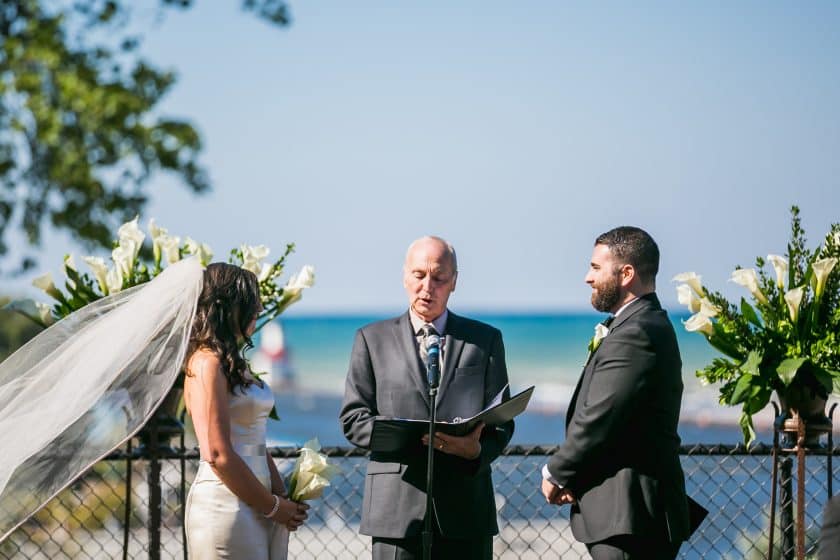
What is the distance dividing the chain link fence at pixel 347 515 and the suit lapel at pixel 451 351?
55cm

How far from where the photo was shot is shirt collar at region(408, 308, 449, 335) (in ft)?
16.2

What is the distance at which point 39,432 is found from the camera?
4.11m

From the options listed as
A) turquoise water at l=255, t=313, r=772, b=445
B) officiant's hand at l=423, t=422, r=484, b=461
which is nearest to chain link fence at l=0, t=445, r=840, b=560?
officiant's hand at l=423, t=422, r=484, b=461

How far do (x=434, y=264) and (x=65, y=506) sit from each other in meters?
7.08

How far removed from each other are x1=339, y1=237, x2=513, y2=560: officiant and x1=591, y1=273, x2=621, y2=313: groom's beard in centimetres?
49

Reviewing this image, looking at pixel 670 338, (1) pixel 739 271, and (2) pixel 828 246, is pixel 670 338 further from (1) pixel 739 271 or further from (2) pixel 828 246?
(2) pixel 828 246

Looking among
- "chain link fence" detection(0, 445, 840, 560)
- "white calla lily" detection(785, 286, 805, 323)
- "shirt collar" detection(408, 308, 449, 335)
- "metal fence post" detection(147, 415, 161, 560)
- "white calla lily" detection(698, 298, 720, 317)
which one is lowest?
"chain link fence" detection(0, 445, 840, 560)

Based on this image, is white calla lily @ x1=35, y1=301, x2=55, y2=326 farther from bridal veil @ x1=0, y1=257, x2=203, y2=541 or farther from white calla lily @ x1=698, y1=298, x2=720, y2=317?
white calla lily @ x1=698, y1=298, x2=720, y2=317

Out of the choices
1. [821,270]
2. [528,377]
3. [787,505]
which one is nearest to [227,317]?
[821,270]

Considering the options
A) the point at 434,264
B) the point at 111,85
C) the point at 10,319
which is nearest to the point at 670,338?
the point at 434,264

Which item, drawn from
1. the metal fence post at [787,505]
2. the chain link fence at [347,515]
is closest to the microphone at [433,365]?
the chain link fence at [347,515]

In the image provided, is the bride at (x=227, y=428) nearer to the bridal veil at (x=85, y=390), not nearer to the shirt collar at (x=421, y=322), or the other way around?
the bridal veil at (x=85, y=390)

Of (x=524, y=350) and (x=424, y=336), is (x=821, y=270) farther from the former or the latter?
(x=524, y=350)

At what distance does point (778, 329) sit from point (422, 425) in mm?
1995
